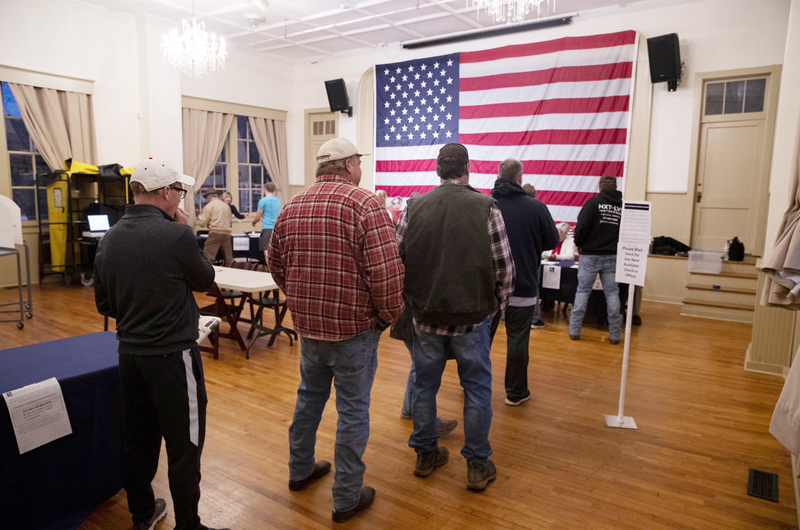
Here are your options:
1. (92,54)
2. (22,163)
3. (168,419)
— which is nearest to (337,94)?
(92,54)

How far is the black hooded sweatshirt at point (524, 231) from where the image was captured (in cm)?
349

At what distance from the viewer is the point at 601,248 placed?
543cm

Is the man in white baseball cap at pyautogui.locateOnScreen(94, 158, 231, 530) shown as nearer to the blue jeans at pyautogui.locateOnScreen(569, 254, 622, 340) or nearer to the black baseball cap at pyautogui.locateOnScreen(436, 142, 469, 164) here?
the black baseball cap at pyautogui.locateOnScreen(436, 142, 469, 164)

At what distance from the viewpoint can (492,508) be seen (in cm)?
258

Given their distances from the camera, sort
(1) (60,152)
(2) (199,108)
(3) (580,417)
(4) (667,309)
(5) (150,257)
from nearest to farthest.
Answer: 1. (5) (150,257)
2. (3) (580,417)
3. (4) (667,309)
4. (1) (60,152)
5. (2) (199,108)

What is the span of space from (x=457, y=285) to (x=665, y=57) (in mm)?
6516

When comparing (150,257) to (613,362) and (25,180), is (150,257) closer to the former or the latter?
(613,362)

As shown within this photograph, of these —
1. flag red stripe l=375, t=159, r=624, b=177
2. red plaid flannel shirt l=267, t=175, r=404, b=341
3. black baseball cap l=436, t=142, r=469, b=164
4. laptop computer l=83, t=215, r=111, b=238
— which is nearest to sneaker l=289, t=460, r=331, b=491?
red plaid flannel shirt l=267, t=175, r=404, b=341

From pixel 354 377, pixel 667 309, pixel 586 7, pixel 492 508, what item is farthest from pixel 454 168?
pixel 586 7

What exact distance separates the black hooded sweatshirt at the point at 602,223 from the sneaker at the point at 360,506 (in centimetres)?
376

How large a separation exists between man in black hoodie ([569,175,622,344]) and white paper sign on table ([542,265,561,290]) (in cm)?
55

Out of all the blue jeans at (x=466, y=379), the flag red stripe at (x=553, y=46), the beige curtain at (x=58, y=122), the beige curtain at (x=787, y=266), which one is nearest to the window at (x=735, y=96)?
the flag red stripe at (x=553, y=46)

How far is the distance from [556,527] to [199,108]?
977 centimetres

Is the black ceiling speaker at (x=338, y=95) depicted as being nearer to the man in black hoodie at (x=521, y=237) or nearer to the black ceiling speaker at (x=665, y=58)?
the black ceiling speaker at (x=665, y=58)
